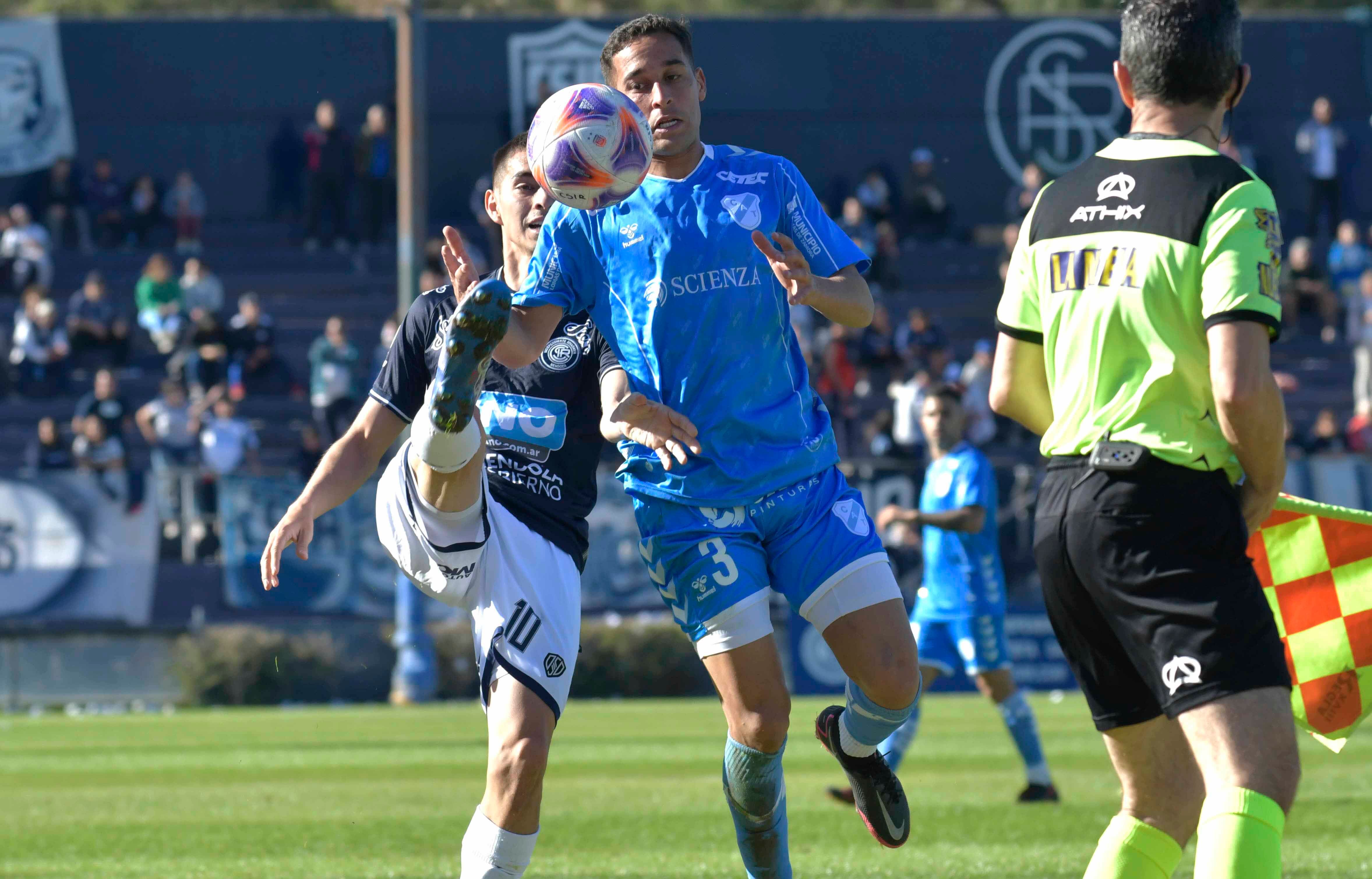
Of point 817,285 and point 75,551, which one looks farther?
point 75,551

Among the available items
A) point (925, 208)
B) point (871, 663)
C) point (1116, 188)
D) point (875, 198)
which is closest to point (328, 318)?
point (875, 198)

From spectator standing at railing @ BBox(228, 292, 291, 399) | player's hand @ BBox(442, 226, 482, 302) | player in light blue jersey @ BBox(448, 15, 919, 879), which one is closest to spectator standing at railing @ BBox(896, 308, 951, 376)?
A: spectator standing at railing @ BBox(228, 292, 291, 399)

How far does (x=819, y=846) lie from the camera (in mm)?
7945

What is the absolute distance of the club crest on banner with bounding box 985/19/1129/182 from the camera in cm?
3284

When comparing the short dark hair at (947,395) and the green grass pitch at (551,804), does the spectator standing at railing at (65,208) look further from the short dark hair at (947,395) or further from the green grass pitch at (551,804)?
the short dark hair at (947,395)

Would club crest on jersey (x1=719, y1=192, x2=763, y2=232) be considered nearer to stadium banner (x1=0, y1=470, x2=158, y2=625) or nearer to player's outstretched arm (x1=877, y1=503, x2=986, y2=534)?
player's outstretched arm (x1=877, y1=503, x2=986, y2=534)

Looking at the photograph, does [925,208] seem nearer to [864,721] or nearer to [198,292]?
[198,292]

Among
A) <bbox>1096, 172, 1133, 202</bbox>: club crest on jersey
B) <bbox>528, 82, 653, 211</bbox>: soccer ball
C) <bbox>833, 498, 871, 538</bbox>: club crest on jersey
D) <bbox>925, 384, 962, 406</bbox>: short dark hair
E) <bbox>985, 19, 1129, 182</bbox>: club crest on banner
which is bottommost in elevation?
<bbox>833, 498, 871, 538</bbox>: club crest on jersey

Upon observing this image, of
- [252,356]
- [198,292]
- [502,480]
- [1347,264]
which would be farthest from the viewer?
[1347,264]

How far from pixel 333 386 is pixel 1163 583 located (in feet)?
69.1

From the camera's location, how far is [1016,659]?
19.5 m

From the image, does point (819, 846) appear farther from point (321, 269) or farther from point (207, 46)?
point (207, 46)

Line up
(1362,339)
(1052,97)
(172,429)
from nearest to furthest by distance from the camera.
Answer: (172,429) < (1362,339) < (1052,97)

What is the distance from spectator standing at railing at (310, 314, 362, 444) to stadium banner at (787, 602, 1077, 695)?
25.0ft
